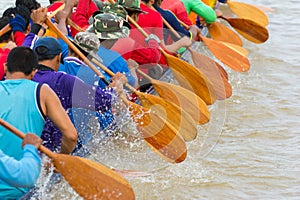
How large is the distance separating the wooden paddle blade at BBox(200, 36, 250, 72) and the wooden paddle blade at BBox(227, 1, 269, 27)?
2214 mm

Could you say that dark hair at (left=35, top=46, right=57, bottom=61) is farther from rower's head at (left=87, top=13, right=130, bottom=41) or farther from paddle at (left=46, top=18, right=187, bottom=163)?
rower's head at (left=87, top=13, right=130, bottom=41)

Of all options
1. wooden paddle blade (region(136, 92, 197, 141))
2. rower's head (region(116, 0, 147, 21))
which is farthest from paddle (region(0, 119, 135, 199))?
rower's head (region(116, 0, 147, 21))

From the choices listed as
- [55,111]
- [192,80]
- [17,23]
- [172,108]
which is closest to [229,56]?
[192,80]

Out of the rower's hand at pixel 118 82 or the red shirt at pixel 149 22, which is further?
the red shirt at pixel 149 22

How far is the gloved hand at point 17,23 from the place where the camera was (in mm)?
6590

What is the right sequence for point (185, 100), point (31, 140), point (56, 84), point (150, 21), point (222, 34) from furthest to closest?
point (222, 34), point (150, 21), point (185, 100), point (56, 84), point (31, 140)

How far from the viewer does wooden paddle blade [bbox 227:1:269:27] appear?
11164 millimetres

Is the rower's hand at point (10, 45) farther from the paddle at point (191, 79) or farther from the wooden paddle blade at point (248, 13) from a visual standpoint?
the wooden paddle blade at point (248, 13)

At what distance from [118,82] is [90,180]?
5.52 ft

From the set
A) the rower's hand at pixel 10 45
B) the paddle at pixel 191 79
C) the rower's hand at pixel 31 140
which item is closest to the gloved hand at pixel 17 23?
the rower's hand at pixel 10 45

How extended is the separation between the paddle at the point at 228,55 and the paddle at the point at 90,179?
14.7 feet

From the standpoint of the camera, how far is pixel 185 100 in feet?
23.2

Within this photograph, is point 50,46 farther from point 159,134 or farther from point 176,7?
point 176,7

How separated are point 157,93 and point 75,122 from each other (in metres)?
1.51
